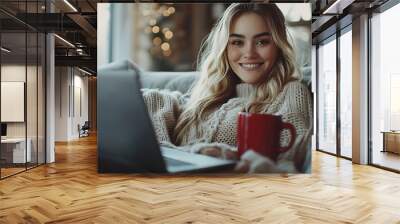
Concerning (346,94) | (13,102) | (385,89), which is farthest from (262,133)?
(13,102)

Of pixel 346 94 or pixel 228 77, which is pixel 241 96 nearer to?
pixel 228 77

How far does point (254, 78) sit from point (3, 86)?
393 cm

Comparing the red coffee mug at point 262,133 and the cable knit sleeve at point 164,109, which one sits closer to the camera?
the red coffee mug at point 262,133

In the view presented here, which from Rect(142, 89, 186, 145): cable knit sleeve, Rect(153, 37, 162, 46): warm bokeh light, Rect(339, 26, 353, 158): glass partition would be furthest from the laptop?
Rect(339, 26, 353, 158): glass partition

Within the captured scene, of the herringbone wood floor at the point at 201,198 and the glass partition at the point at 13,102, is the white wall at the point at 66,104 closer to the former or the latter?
the glass partition at the point at 13,102

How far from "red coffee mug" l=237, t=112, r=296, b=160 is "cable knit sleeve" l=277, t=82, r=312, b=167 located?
87mm

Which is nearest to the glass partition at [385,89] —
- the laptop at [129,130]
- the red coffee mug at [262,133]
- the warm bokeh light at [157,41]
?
the red coffee mug at [262,133]

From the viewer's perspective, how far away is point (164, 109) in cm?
607

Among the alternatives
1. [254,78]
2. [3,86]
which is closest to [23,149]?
[3,86]

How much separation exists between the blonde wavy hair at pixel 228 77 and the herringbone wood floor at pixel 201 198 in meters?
1.01

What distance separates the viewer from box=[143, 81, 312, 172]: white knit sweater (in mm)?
6023

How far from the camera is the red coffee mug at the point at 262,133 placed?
5.91 metres

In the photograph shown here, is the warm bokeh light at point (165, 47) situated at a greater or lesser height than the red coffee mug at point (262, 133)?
greater

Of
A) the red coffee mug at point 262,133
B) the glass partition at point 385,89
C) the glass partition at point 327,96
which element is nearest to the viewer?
the red coffee mug at point 262,133
